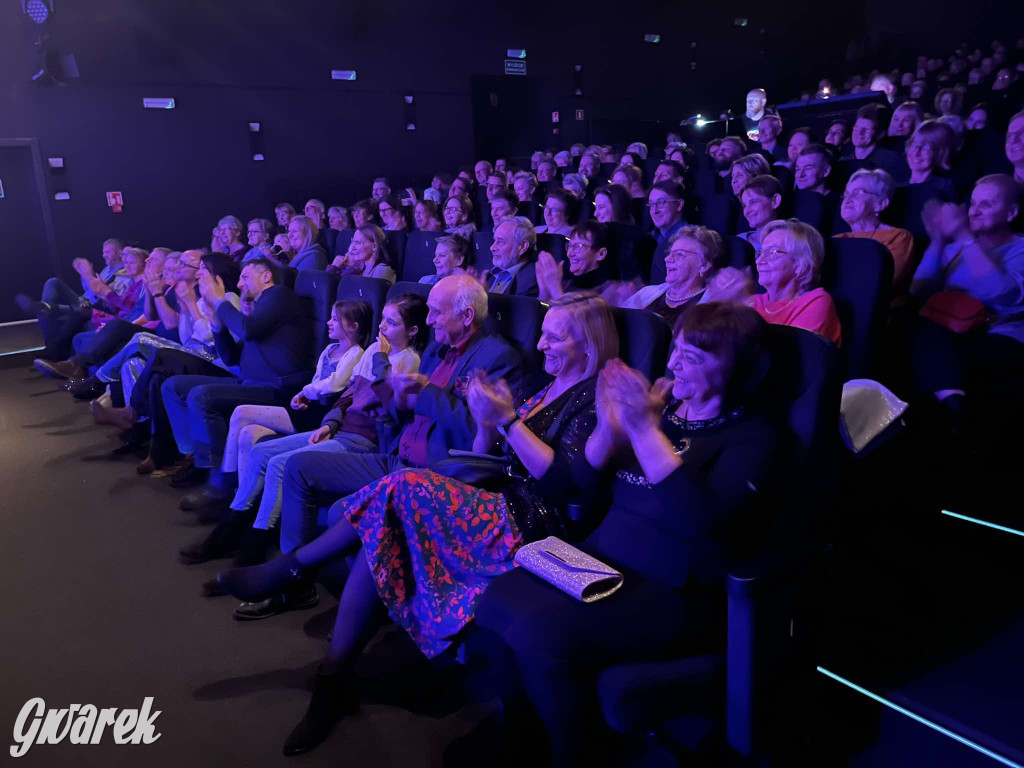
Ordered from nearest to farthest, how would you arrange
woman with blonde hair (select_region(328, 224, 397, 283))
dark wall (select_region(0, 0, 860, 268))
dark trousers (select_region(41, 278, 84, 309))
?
1. woman with blonde hair (select_region(328, 224, 397, 283))
2. dark trousers (select_region(41, 278, 84, 309))
3. dark wall (select_region(0, 0, 860, 268))

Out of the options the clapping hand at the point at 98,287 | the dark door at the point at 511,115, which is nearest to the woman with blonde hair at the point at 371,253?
the clapping hand at the point at 98,287

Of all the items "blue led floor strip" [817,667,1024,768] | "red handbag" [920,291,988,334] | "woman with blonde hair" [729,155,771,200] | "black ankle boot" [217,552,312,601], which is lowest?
"blue led floor strip" [817,667,1024,768]

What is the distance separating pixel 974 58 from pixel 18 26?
10864 mm

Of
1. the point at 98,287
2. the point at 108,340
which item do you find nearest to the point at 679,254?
the point at 108,340

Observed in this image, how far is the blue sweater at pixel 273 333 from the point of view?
2.96 meters

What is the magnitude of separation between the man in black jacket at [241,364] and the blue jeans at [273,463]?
41 centimetres

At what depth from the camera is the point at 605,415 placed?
5.01 ft

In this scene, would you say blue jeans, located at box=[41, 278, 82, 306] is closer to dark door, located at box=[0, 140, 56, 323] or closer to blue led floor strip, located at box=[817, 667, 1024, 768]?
dark door, located at box=[0, 140, 56, 323]

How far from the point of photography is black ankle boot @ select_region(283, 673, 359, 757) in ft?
5.40

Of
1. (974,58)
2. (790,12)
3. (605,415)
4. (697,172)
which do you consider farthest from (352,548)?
(790,12)

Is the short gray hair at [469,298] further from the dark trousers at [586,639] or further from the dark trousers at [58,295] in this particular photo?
the dark trousers at [58,295]

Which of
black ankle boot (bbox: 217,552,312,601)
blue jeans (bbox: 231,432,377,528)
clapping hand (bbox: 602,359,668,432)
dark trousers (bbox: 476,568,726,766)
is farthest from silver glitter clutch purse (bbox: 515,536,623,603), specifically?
blue jeans (bbox: 231,432,377,528)

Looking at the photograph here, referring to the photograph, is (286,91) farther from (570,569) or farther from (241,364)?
(570,569)

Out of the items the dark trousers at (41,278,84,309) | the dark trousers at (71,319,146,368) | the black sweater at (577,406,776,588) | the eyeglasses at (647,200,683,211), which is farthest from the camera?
the dark trousers at (41,278,84,309)
